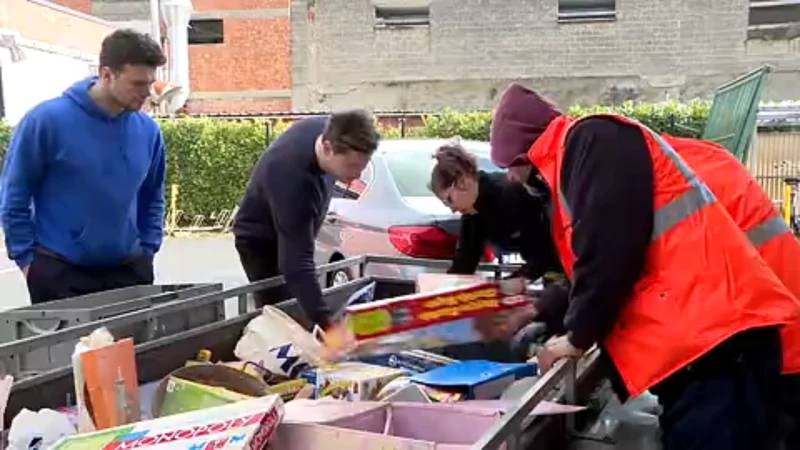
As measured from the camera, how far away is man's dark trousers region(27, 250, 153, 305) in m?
3.35

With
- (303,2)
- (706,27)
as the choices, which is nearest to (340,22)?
(303,2)

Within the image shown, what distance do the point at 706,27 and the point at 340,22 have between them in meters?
8.72

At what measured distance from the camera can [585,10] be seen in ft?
70.5

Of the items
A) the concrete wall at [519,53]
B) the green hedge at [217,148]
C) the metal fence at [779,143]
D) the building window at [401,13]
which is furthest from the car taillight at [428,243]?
the building window at [401,13]

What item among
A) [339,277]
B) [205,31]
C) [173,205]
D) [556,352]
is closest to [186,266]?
[173,205]

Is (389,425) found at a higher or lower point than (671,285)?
lower

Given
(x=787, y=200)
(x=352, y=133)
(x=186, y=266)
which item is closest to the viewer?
(x=352, y=133)

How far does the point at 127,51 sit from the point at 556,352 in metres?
1.90

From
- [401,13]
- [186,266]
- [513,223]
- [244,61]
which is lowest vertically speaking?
[186,266]

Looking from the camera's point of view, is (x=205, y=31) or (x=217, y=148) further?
(x=205, y=31)

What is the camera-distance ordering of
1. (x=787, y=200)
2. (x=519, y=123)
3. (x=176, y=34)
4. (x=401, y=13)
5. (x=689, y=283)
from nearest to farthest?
1. (x=689, y=283)
2. (x=519, y=123)
3. (x=787, y=200)
4. (x=176, y=34)
5. (x=401, y=13)

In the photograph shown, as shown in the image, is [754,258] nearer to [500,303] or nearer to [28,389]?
[500,303]

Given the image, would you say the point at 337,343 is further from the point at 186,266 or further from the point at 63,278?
the point at 186,266

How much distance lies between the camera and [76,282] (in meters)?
3.39
